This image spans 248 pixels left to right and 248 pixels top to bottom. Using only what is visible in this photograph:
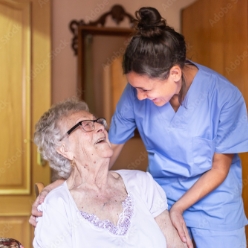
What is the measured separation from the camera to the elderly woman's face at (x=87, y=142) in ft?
5.37

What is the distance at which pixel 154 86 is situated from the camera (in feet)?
5.00

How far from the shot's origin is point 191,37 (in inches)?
126

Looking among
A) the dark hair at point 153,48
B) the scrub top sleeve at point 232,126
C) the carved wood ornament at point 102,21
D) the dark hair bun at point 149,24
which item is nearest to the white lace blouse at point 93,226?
the scrub top sleeve at point 232,126

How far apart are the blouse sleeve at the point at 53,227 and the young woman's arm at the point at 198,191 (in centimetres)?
39

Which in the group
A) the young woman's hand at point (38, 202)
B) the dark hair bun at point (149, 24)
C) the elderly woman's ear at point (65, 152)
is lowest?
the young woman's hand at point (38, 202)

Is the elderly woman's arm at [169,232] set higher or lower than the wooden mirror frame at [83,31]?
lower

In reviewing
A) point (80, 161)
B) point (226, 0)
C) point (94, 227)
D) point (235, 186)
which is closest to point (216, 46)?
point (226, 0)

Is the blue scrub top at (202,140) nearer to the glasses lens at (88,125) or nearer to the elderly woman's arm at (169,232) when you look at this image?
the elderly woman's arm at (169,232)

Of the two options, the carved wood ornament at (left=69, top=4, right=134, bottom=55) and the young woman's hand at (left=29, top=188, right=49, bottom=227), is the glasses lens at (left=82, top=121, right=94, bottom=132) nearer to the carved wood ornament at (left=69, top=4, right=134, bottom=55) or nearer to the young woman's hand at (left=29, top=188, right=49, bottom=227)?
the young woman's hand at (left=29, top=188, right=49, bottom=227)

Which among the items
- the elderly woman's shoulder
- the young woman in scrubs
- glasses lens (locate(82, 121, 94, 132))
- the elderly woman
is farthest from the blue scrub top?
the elderly woman's shoulder

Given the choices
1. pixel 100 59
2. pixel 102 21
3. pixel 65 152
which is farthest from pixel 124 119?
pixel 102 21

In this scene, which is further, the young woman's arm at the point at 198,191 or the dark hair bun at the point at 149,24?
the young woman's arm at the point at 198,191

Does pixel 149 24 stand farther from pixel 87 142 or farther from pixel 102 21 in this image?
pixel 102 21

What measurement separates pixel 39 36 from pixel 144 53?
5.13ft
